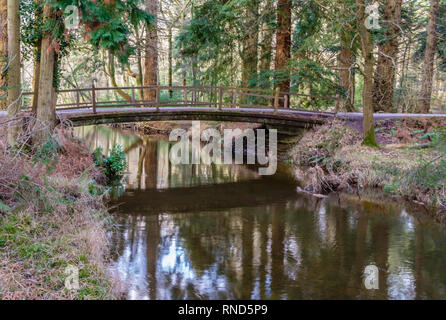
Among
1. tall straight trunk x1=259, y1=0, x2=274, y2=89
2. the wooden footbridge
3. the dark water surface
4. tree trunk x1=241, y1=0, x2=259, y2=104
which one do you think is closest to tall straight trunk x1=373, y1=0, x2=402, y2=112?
the wooden footbridge

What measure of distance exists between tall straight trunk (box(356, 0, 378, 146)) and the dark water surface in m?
3.39

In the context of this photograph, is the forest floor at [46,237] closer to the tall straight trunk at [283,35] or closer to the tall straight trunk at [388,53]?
the tall straight trunk at [283,35]

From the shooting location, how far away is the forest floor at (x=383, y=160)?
12.0m

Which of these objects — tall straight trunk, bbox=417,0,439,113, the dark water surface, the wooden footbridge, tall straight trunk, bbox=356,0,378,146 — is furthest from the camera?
tall straight trunk, bbox=417,0,439,113

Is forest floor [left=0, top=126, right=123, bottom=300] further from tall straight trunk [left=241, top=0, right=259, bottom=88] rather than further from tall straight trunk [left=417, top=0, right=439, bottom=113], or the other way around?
tall straight trunk [left=417, top=0, right=439, bottom=113]

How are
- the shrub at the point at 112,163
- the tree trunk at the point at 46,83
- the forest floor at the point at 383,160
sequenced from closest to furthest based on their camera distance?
the forest floor at the point at 383,160, the tree trunk at the point at 46,83, the shrub at the point at 112,163

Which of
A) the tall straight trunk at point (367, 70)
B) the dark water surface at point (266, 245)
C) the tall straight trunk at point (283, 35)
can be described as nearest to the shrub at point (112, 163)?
the dark water surface at point (266, 245)

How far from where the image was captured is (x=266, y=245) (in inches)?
368

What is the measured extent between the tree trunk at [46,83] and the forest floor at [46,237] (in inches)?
108

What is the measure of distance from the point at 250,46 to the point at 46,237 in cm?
1580

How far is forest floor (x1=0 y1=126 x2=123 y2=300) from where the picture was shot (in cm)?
627

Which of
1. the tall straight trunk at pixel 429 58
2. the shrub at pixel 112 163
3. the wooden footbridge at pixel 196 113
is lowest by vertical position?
the shrub at pixel 112 163

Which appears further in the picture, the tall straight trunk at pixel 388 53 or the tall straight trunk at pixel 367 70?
the tall straight trunk at pixel 388 53

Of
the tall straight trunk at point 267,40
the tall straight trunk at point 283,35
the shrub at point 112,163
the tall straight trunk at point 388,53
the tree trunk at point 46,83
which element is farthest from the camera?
the tall straight trunk at point 283,35
